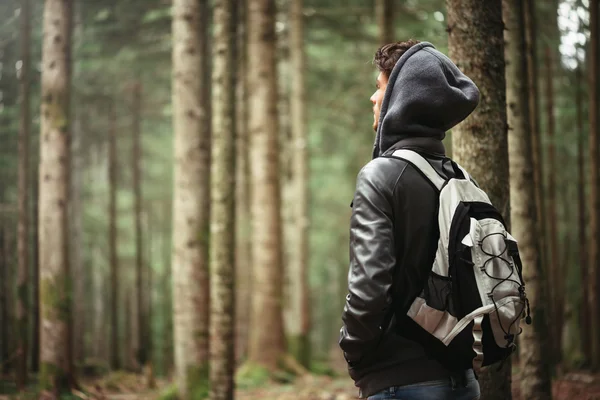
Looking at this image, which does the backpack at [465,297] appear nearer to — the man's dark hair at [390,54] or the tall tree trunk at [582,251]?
the man's dark hair at [390,54]

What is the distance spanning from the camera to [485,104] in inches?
195

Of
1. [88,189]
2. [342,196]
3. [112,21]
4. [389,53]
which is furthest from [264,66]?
[88,189]

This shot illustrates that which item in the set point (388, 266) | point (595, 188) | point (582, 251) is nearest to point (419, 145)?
point (388, 266)

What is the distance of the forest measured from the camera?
666 centimetres

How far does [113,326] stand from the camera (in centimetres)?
2248

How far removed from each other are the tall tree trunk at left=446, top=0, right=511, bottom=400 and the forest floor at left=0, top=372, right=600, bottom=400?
322 cm

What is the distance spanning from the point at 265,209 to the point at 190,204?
4983 mm

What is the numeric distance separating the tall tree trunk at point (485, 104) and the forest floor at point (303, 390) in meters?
3.22

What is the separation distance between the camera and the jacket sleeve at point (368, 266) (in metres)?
2.79

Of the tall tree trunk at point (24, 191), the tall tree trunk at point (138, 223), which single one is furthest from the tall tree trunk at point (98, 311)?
the tall tree trunk at point (24, 191)

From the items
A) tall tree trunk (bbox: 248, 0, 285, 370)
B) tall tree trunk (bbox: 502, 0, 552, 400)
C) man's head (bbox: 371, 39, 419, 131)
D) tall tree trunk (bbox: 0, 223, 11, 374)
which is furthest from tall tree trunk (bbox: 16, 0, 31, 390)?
man's head (bbox: 371, 39, 419, 131)

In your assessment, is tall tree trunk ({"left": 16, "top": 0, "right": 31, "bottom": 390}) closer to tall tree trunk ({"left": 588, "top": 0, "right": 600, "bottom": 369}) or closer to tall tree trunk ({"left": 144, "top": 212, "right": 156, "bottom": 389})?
tall tree trunk ({"left": 144, "top": 212, "right": 156, "bottom": 389})

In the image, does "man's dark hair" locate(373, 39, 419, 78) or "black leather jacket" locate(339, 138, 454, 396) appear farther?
"man's dark hair" locate(373, 39, 419, 78)

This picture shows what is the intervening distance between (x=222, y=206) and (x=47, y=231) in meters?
3.96
